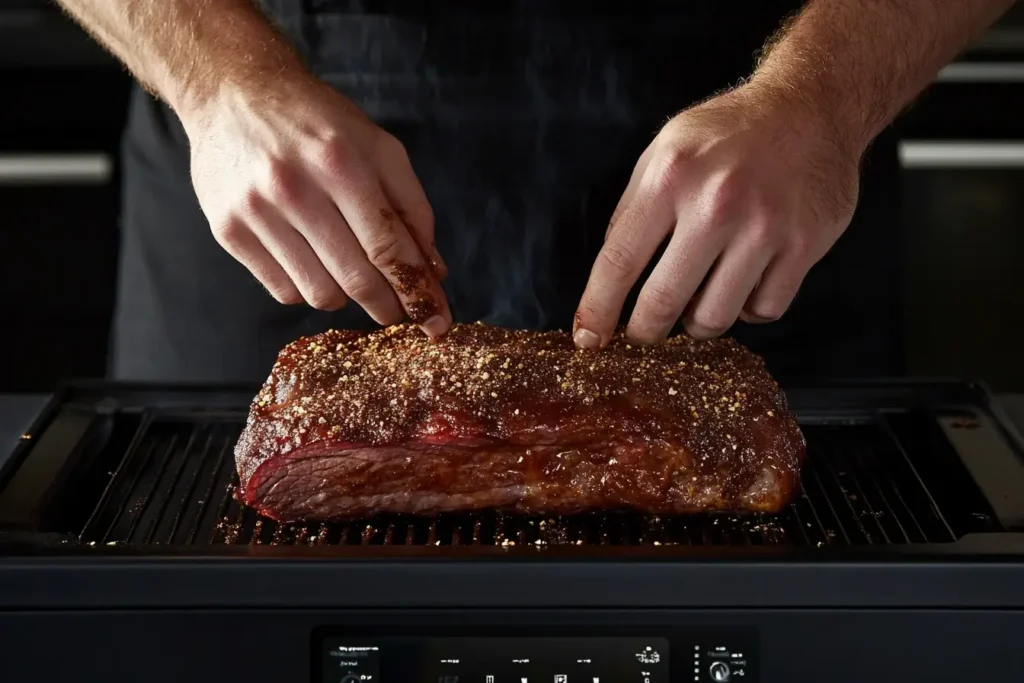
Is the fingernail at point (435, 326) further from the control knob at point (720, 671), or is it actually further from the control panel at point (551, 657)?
the control knob at point (720, 671)

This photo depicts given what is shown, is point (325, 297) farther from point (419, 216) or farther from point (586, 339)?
point (586, 339)

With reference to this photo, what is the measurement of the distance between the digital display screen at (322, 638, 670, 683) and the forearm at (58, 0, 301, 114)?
78cm

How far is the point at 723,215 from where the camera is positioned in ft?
4.64

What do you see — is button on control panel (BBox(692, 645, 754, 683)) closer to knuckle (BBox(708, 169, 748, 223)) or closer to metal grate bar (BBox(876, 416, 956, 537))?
metal grate bar (BBox(876, 416, 956, 537))

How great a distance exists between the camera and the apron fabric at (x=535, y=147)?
1999 millimetres

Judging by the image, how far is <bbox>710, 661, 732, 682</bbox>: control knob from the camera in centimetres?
126

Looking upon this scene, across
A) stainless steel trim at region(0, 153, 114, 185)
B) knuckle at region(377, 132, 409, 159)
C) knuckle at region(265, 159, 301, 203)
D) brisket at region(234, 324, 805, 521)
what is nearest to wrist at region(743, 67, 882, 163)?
brisket at region(234, 324, 805, 521)

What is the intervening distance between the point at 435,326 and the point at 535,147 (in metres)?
0.59

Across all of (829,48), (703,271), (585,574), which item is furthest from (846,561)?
(829,48)

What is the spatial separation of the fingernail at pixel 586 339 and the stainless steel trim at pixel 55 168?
214 centimetres

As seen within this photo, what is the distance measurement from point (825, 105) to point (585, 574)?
74 centimetres

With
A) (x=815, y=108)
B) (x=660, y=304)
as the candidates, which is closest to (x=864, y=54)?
(x=815, y=108)

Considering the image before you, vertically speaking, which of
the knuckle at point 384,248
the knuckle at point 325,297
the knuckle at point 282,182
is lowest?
the knuckle at point 325,297

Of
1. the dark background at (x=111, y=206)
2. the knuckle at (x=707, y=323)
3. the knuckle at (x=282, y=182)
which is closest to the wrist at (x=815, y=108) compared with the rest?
the knuckle at (x=707, y=323)
